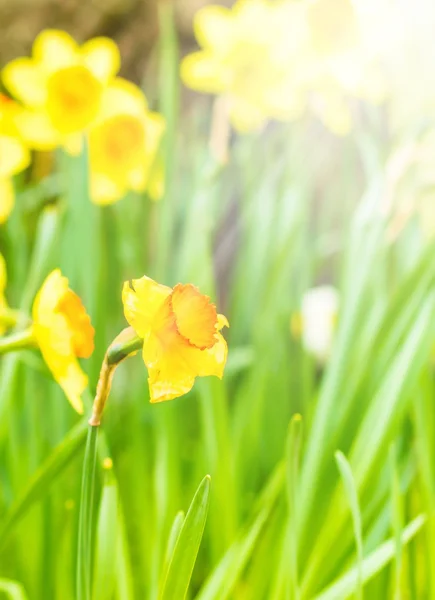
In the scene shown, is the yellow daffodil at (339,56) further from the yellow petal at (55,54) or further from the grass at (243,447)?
the yellow petal at (55,54)

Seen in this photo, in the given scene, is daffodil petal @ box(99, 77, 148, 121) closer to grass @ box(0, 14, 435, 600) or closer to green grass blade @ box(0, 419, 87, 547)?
grass @ box(0, 14, 435, 600)

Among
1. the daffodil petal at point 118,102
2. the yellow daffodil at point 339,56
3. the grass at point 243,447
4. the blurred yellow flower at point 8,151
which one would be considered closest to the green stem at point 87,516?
the grass at point 243,447

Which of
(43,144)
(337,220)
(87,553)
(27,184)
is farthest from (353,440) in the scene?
(27,184)

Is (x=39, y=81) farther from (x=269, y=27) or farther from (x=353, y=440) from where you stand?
(x=353, y=440)

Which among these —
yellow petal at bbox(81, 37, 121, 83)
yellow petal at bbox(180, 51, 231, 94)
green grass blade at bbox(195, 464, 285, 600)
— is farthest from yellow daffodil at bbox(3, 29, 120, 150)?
green grass blade at bbox(195, 464, 285, 600)

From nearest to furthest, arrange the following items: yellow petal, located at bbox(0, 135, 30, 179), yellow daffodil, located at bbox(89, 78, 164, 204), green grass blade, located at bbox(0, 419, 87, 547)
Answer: green grass blade, located at bbox(0, 419, 87, 547) → yellow petal, located at bbox(0, 135, 30, 179) → yellow daffodil, located at bbox(89, 78, 164, 204)

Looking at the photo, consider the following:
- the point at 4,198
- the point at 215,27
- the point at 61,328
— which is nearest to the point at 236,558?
the point at 61,328
